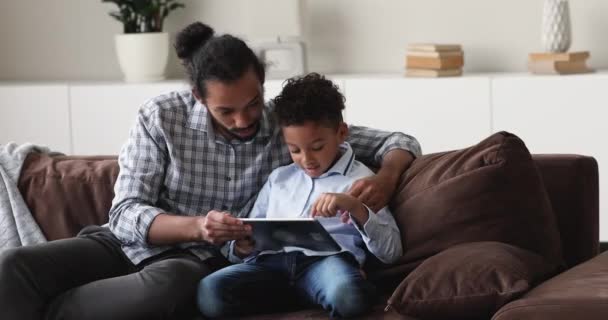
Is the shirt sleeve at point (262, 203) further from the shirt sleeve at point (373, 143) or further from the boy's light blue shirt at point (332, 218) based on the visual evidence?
the shirt sleeve at point (373, 143)

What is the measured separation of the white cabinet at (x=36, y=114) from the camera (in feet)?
16.6

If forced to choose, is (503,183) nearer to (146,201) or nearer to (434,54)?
(146,201)

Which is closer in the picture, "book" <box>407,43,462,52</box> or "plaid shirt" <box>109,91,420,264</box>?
"plaid shirt" <box>109,91,420,264</box>

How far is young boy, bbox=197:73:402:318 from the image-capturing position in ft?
8.41

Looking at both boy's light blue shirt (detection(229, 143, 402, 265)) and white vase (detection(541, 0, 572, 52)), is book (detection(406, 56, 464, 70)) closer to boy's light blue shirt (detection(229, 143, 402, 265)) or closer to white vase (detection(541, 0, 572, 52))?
white vase (detection(541, 0, 572, 52))

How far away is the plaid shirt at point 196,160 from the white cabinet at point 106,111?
2036 millimetres

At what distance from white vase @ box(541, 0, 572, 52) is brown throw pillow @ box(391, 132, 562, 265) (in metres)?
1.99

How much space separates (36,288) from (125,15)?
8.63 feet

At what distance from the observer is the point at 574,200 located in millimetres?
2711

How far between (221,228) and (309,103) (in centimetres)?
38

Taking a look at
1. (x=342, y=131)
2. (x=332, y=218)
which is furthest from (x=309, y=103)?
(x=332, y=218)

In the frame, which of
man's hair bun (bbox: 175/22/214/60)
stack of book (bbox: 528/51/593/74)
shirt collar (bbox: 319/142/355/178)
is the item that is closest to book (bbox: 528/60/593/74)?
stack of book (bbox: 528/51/593/74)

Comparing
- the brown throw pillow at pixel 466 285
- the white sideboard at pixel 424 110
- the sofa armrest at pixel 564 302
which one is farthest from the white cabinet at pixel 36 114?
the sofa armrest at pixel 564 302

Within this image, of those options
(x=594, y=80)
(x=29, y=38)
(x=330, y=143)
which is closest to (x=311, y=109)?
(x=330, y=143)
